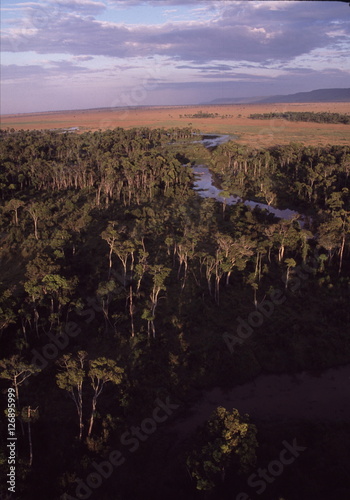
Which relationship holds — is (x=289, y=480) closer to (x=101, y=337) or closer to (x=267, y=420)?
(x=267, y=420)

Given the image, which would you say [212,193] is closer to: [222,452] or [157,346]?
[157,346]

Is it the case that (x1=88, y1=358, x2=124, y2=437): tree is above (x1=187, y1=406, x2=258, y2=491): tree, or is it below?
above

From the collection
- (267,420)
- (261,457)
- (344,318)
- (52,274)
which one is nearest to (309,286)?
(344,318)

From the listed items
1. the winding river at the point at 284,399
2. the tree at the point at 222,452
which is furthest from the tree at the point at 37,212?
the tree at the point at 222,452

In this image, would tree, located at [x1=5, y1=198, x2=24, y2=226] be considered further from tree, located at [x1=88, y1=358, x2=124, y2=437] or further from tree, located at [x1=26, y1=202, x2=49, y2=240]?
tree, located at [x1=88, y1=358, x2=124, y2=437]

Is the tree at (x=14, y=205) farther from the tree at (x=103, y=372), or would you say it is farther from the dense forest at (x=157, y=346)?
the tree at (x=103, y=372)

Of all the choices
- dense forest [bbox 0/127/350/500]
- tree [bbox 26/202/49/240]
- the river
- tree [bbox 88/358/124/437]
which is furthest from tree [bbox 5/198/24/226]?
the river
